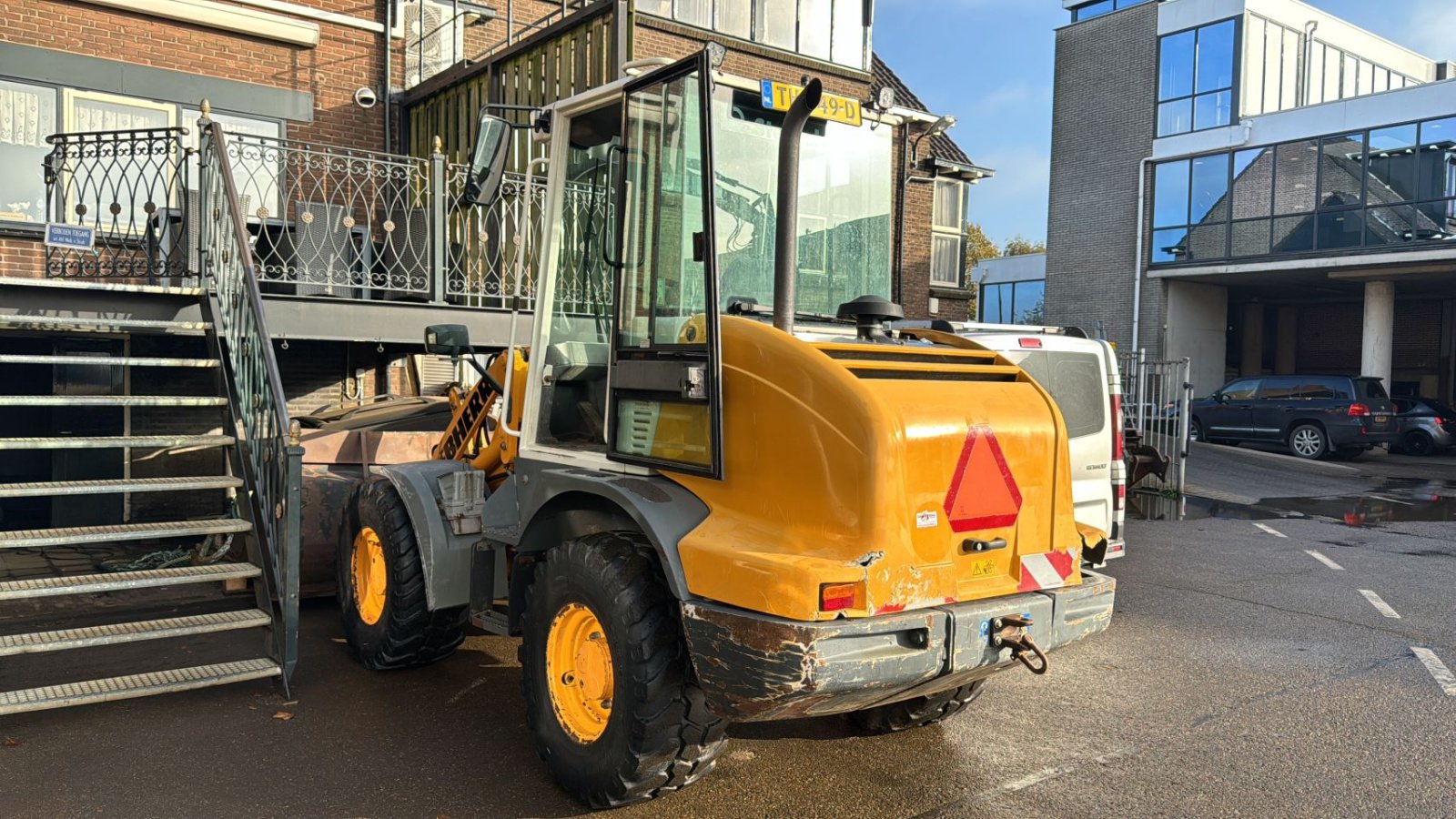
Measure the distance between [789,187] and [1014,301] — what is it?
33.4 meters


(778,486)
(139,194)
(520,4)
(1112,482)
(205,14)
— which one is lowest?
(1112,482)

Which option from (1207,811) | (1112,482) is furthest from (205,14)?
(1207,811)

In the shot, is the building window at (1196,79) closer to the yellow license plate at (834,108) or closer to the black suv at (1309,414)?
the black suv at (1309,414)

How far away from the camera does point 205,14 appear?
1125 centimetres

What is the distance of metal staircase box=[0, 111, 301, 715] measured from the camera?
206 inches

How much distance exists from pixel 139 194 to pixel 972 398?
9971mm

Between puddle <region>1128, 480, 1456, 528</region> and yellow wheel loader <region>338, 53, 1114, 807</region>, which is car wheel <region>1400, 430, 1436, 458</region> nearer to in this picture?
puddle <region>1128, 480, 1456, 528</region>

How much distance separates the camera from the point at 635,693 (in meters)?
3.69

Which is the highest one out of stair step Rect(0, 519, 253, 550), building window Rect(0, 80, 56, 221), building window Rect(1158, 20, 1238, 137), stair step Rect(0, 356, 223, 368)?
building window Rect(1158, 20, 1238, 137)

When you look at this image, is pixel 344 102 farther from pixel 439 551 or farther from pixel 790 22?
pixel 439 551

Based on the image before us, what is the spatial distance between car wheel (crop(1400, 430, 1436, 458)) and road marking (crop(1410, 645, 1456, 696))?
65.9 feet

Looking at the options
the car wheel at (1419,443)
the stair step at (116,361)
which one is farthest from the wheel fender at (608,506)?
the car wheel at (1419,443)

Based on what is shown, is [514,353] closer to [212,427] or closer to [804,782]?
[804,782]

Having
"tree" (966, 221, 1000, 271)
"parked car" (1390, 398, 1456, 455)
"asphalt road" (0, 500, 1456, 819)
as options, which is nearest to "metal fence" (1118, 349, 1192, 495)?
"asphalt road" (0, 500, 1456, 819)
